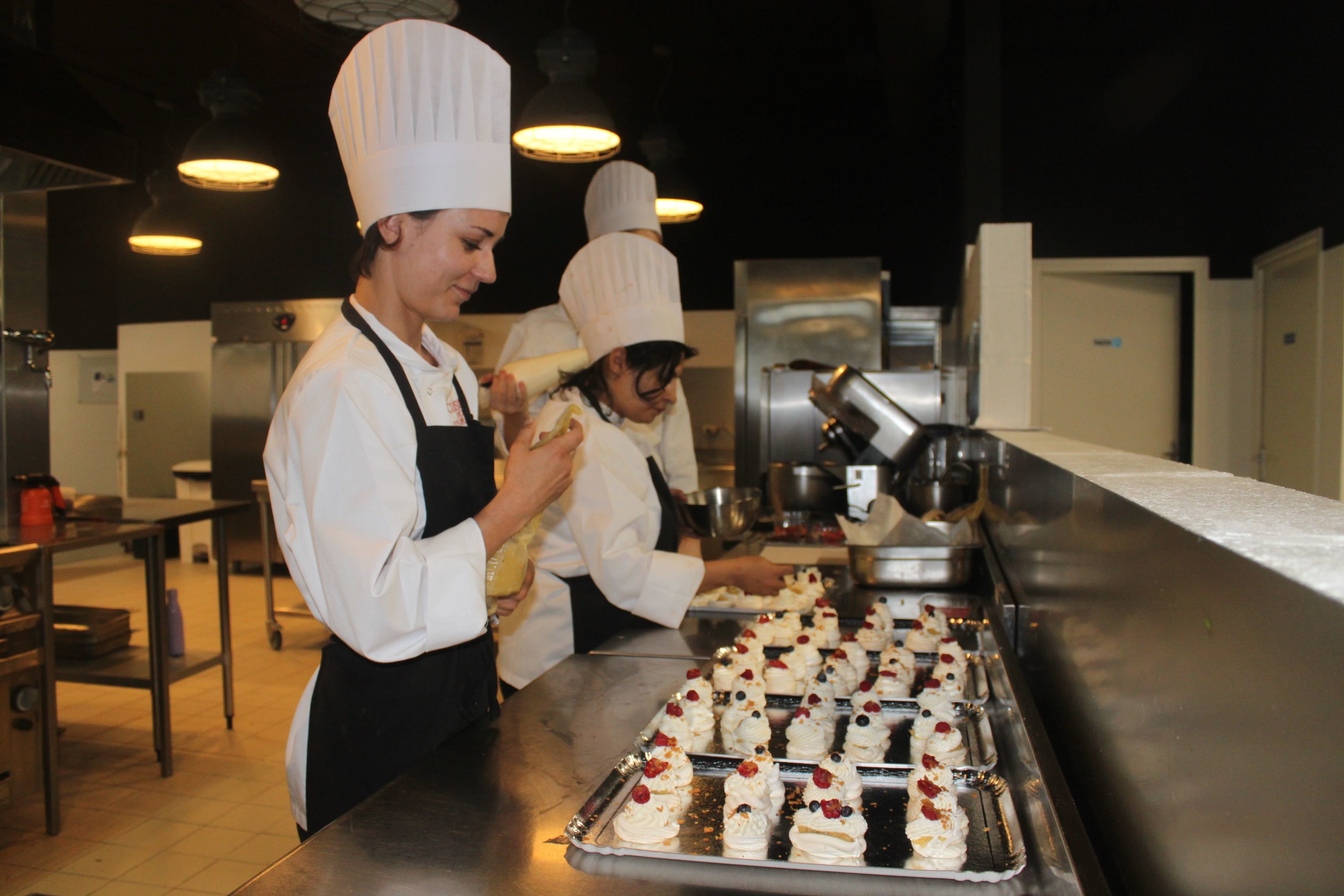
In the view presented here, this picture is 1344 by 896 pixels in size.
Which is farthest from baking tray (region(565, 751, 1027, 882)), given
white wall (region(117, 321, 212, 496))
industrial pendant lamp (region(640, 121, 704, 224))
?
white wall (region(117, 321, 212, 496))

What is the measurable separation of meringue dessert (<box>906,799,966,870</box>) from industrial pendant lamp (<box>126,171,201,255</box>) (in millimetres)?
6296

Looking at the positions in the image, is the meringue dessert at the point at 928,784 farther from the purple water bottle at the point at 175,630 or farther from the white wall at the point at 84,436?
the white wall at the point at 84,436

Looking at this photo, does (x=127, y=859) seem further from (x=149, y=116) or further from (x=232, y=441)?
(x=149, y=116)

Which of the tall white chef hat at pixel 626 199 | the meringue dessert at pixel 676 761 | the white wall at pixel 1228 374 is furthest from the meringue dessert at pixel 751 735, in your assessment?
the white wall at pixel 1228 374

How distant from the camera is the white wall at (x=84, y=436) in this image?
9.62 metres

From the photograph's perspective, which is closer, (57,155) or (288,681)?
(57,155)

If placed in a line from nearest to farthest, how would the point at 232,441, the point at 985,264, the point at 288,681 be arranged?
1. the point at 985,264
2. the point at 288,681
3. the point at 232,441

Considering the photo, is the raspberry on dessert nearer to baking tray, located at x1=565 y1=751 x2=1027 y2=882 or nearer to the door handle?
baking tray, located at x1=565 y1=751 x2=1027 y2=882

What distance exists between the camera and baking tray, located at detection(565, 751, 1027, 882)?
974 millimetres

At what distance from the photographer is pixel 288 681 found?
4773 mm

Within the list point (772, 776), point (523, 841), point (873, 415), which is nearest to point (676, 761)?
point (772, 776)

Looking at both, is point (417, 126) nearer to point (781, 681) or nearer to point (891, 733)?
point (781, 681)

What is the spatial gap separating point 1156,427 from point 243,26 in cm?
606

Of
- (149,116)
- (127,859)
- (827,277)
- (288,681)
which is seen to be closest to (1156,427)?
(827,277)
